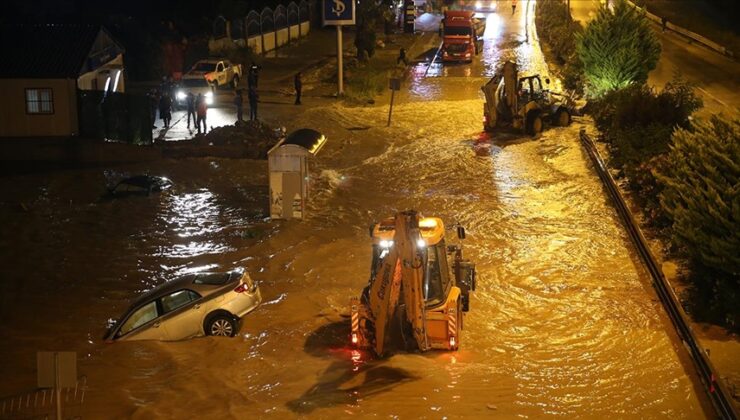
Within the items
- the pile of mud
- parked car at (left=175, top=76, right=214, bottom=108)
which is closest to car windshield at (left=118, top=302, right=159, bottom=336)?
the pile of mud

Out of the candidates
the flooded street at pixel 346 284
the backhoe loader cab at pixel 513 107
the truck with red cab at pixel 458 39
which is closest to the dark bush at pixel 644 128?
the flooded street at pixel 346 284

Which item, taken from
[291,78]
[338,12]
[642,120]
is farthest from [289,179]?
[291,78]

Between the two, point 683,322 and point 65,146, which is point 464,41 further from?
point 683,322

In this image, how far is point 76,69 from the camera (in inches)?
1366

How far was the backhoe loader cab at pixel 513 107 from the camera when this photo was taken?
36.4 metres

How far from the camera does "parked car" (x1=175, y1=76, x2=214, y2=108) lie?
42.1m

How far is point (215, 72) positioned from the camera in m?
44.9

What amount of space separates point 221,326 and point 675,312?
29.2ft

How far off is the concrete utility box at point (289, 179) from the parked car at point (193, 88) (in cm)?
1691

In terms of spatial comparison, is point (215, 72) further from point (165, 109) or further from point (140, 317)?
point (140, 317)

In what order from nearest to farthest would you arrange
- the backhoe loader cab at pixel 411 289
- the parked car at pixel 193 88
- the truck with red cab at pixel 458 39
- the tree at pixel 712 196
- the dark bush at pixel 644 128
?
1. the backhoe loader cab at pixel 411 289
2. the tree at pixel 712 196
3. the dark bush at pixel 644 128
4. the parked car at pixel 193 88
5. the truck with red cab at pixel 458 39

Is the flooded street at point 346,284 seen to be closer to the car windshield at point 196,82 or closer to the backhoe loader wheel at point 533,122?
the backhoe loader wheel at point 533,122

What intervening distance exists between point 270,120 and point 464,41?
760 inches

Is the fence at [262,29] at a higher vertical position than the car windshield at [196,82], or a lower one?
higher
